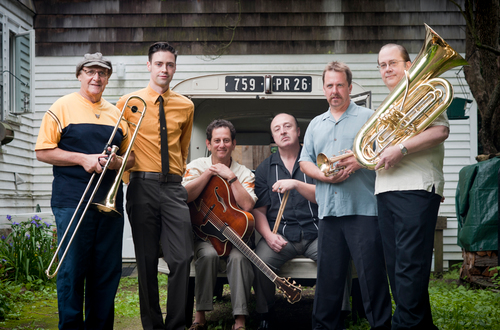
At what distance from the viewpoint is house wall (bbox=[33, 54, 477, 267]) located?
8.23 meters

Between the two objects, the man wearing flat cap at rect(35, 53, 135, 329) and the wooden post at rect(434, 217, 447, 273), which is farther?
the wooden post at rect(434, 217, 447, 273)

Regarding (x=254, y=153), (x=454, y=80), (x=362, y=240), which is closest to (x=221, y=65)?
(x=454, y=80)

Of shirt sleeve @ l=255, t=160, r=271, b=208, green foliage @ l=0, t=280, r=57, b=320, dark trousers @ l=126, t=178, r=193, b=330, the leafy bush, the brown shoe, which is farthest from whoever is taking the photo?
the leafy bush

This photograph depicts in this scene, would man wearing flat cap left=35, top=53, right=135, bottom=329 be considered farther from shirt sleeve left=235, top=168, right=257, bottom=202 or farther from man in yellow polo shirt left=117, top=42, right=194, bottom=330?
shirt sleeve left=235, top=168, right=257, bottom=202

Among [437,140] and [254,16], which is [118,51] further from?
[437,140]

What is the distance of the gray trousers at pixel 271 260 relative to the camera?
382 centimetres

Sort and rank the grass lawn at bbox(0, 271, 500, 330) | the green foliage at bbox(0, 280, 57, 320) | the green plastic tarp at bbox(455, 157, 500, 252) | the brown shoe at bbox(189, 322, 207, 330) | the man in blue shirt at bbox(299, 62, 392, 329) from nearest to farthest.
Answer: the man in blue shirt at bbox(299, 62, 392, 329) < the brown shoe at bbox(189, 322, 207, 330) < the grass lawn at bbox(0, 271, 500, 330) < the green foliage at bbox(0, 280, 57, 320) < the green plastic tarp at bbox(455, 157, 500, 252)

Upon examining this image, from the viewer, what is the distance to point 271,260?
381 cm

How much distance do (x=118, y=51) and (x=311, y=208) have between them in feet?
18.4

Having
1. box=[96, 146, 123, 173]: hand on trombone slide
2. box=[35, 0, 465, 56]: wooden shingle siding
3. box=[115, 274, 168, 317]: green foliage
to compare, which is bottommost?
box=[115, 274, 168, 317]: green foliage

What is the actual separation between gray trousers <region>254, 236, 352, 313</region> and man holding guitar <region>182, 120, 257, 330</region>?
11 cm

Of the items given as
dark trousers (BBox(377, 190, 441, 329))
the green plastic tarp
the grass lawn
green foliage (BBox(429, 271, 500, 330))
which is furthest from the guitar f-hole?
the green plastic tarp

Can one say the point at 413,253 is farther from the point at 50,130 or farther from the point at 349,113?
the point at 50,130

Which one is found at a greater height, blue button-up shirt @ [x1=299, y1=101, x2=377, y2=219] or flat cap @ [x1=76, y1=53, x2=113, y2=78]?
flat cap @ [x1=76, y1=53, x2=113, y2=78]
